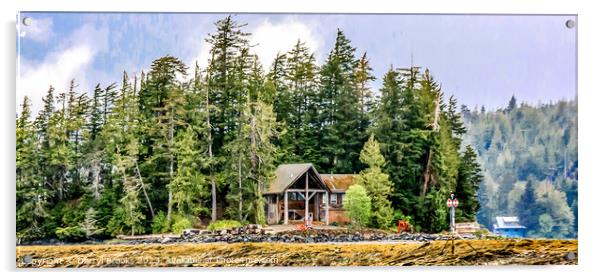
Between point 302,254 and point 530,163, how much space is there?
184cm

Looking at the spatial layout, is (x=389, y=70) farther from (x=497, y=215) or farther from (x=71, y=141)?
(x=71, y=141)

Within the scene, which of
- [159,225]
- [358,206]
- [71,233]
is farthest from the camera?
[358,206]

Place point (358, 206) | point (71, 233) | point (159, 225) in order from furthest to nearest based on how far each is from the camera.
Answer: point (358, 206)
point (159, 225)
point (71, 233)

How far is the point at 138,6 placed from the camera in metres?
6.99

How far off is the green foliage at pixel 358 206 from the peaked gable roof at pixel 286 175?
28 centimetres

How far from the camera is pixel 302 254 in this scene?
7.07 metres

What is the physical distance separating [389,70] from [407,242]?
4.21ft

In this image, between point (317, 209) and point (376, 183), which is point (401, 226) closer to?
point (376, 183)

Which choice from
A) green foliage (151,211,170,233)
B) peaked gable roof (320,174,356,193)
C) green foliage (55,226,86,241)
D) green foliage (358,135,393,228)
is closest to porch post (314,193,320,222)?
peaked gable roof (320,174,356,193)

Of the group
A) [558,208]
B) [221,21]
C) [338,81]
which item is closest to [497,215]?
[558,208]

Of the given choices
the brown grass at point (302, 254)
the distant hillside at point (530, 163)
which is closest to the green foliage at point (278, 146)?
the distant hillside at point (530, 163)

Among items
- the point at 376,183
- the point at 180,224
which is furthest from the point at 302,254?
the point at 180,224

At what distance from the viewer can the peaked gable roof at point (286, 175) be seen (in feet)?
23.7

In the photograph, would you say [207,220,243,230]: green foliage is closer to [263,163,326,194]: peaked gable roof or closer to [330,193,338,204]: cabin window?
[263,163,326,194]: peaked gable roof
